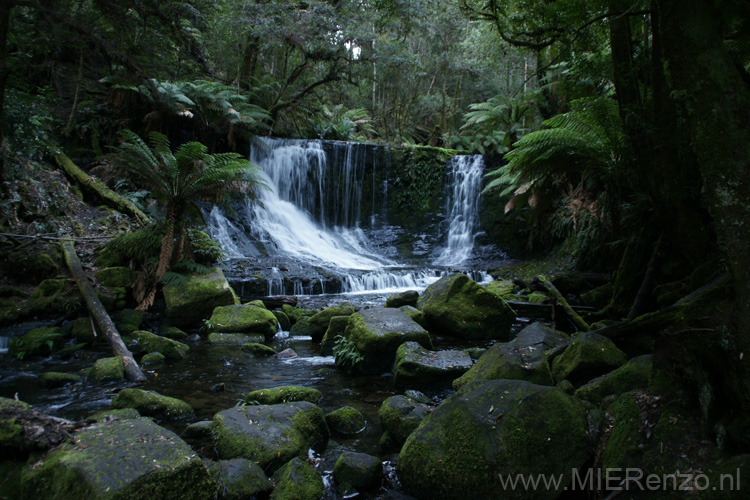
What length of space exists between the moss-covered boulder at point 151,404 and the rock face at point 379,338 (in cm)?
199

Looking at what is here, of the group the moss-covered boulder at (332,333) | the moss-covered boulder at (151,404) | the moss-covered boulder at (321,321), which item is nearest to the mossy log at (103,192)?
the moss-covered boulder at (321,321)

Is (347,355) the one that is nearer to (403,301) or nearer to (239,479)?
(239,479)

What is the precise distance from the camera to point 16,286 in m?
6.86

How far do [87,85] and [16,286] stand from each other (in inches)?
295

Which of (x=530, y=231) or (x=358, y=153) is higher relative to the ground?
(x=358, y=153)

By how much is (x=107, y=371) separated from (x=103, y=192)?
21.9 feet

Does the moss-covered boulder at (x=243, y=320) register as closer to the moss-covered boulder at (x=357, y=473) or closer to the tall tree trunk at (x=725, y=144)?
the moss-covered boulder at (x=357, y=473)

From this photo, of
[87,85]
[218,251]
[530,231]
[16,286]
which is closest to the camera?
[16,286]

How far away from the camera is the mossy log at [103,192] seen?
954 centimetres

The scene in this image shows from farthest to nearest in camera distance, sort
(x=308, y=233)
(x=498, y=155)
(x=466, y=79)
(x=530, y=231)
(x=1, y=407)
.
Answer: (x=466, y=79), (x=498, y=155), (x=308, y=233), (x=530, y=231), (x=1, y=407)

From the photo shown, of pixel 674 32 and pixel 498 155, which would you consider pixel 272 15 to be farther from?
pixel 674 32

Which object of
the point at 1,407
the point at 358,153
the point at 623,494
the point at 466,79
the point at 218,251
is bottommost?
the point at 623,494

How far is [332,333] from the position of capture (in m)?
6.00

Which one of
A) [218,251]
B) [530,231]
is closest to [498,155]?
[530,231]
